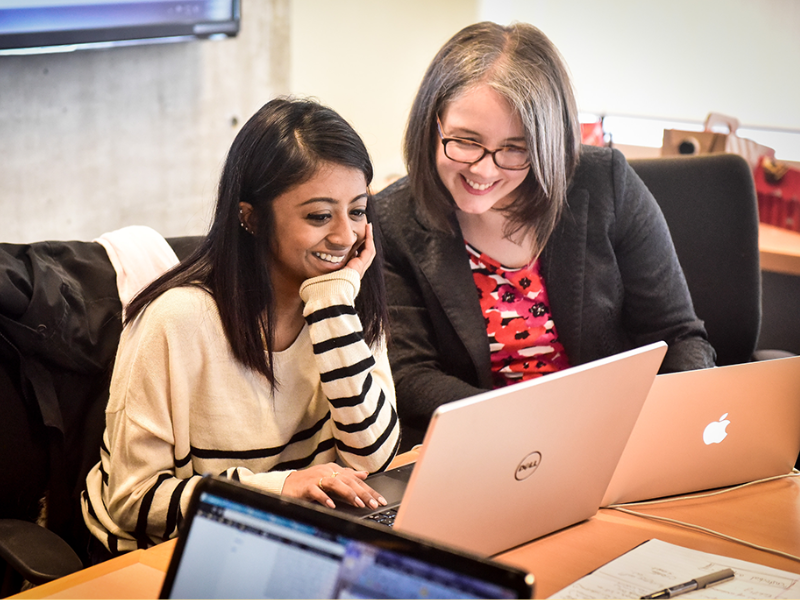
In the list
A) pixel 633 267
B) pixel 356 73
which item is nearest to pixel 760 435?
pixel 633 267

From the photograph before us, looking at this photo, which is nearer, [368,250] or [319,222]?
[319,222]

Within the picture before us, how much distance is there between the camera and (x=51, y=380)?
1.20m

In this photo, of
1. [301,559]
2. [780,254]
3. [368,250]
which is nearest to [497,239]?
[368,250]

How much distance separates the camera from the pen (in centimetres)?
86

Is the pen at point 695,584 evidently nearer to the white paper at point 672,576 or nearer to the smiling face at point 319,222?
the white paper at point 672,576

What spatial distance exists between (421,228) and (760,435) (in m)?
0.75

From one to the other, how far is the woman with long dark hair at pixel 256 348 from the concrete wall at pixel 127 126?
1.18 metres

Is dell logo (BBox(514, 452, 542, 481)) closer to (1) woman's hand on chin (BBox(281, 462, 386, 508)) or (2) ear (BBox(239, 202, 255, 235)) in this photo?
(1) woman's hand on chin (BBox(281, 462, 386, 508))

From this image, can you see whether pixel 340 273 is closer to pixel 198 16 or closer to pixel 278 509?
pixel 278 509

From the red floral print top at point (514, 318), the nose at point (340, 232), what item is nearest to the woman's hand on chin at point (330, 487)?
the nose at point (340, 232)

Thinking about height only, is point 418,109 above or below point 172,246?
above

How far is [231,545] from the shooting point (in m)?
0.62

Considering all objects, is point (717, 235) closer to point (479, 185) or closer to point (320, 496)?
point (479, 185)

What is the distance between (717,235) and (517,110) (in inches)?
→ 26.3
